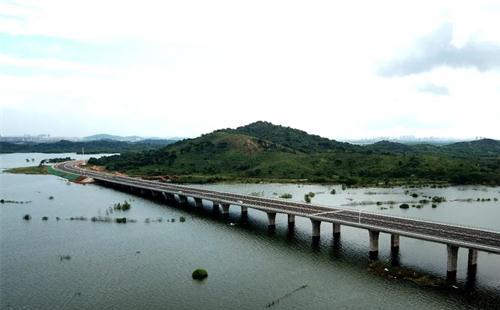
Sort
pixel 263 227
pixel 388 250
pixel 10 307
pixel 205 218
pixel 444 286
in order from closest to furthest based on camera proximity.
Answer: pixel 10 307, pixel 444 286, pixel 388 250, pixel 263 227, pixel 205 218

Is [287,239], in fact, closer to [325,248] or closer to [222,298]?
[325,248]

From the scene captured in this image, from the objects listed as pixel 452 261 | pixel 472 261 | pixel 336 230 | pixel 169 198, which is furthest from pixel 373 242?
pixel 169 198

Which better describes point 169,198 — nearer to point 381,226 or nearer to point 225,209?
point 225,209

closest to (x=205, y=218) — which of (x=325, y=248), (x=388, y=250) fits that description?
(x=325, y=248)

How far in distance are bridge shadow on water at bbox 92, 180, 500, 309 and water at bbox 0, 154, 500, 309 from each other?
17cm

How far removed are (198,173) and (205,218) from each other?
94.1 metres

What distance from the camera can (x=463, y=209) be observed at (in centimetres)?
9775

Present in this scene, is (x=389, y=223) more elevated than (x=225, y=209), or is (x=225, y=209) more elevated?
(x=389, y=223)

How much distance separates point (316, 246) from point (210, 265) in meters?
17.2

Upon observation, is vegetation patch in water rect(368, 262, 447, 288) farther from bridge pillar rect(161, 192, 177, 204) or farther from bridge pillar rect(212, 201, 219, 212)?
bridge pillar rect(161, 192, 177, 204)

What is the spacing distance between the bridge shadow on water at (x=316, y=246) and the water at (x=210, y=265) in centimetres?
17

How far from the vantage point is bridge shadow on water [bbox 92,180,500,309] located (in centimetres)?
4753

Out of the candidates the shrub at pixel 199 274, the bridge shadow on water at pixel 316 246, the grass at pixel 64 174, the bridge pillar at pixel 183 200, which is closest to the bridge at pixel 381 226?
the bridge shadow on water at pixel 316 246

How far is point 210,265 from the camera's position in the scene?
58062 mm
